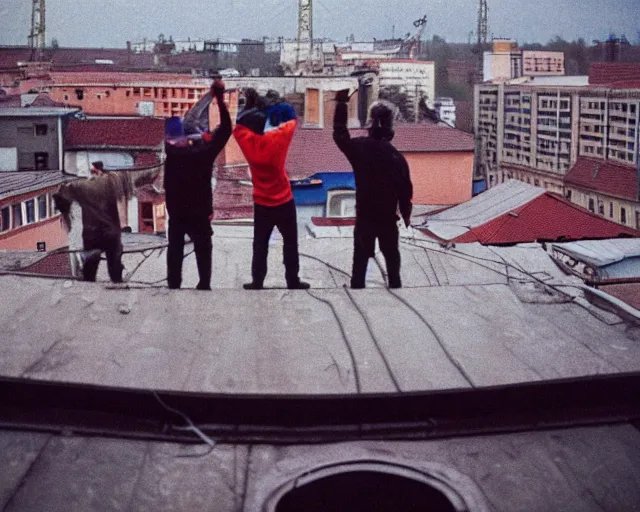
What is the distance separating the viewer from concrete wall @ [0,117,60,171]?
15.2 m

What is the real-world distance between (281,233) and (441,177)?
13.1m

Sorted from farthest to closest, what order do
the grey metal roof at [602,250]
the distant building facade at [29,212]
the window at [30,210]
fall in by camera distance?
the window at [30,210], the distant building facade at [29,212], the grey metal roof at [602,250]

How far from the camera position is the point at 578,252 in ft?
27.9

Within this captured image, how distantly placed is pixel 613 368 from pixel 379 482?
2.81ft

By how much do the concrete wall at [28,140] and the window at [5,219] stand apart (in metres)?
3.20

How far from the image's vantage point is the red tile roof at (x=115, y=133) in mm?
14805

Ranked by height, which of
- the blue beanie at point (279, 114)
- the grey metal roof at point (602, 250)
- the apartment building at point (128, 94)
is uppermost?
the apartment building at point (128, 94)

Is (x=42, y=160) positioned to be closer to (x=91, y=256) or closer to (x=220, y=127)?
(x=91, y=256)

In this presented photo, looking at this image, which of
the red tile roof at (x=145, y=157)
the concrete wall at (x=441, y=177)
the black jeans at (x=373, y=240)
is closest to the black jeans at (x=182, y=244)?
the black jeans at (x=373, y=240)

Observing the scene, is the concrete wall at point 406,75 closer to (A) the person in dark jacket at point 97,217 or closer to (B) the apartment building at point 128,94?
(B) the apartment building at point 128,94

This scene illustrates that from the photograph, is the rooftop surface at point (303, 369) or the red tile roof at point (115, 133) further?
the red tile roof at point (115, 133)

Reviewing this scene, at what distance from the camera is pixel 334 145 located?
49.7 ft

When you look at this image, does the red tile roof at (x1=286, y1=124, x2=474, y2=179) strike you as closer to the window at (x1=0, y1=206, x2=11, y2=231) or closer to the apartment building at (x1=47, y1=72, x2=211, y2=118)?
the apartment building at (x1=47, y1=72, x2=211, y2=118)

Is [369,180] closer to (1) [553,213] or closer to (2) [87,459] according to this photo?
(2) [87,459]
